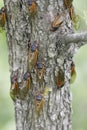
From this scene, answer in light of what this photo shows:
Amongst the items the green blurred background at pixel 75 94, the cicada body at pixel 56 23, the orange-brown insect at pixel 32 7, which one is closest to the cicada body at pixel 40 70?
the cicada body at pixel 56 23

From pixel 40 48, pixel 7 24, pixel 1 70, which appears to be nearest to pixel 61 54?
pixel 40 48

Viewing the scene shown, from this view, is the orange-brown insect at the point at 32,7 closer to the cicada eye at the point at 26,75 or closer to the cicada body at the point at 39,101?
the cicada eye at the point at 26,75

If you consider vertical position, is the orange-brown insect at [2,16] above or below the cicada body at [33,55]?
above

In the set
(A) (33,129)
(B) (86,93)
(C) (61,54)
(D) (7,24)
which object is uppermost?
(B) (86,93)

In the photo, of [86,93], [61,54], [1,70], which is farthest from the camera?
[86,93]

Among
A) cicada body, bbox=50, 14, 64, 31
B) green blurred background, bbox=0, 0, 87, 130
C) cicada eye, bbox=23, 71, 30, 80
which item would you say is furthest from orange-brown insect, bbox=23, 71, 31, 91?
green blurred background, bbox=0, 0, 87, 130

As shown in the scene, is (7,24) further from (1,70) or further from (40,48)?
(1,70)

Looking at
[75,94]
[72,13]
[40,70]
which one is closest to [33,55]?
[40,70]

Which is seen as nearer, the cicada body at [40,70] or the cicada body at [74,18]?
the cicada body at [40,70]

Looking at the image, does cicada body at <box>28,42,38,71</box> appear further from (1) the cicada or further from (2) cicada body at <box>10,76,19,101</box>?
(2) cicada body at <box>10,76,19,101</box>

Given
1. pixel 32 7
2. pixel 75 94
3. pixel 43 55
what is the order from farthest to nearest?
1. pixel 75 94
2. pixel 43 55
3. pixel 32 7

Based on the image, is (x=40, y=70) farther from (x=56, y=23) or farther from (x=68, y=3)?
(x=68, y=3)
